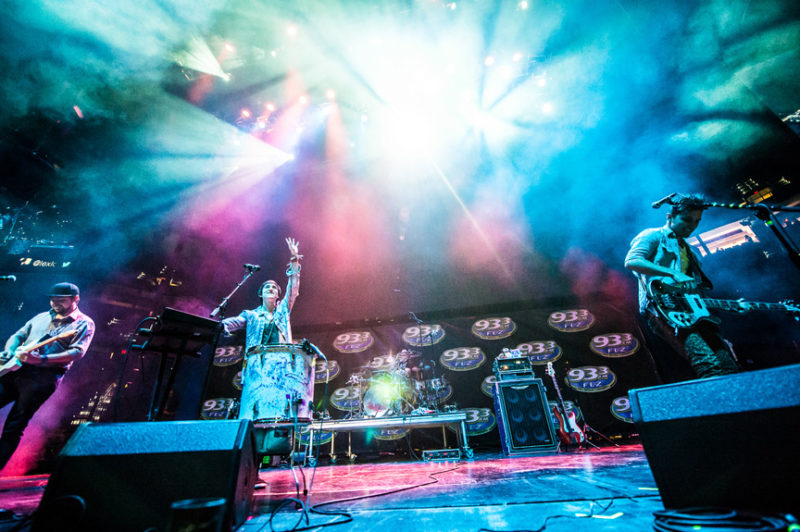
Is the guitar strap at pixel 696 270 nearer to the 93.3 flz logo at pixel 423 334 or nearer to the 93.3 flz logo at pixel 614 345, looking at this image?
the 93.3 flz logo at pixel 614 345

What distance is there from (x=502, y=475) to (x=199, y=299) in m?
9.10

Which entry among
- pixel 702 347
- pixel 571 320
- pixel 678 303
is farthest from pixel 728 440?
pixel 571 320

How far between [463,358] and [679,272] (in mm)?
5758

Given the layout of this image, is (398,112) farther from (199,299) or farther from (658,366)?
(658,366)

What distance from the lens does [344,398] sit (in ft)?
24.8

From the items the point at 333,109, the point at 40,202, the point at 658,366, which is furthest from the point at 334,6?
the point at 658,366

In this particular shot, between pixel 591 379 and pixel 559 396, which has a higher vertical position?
pixel 591 379

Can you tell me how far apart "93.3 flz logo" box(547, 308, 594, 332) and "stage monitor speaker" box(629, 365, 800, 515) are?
6.92 m

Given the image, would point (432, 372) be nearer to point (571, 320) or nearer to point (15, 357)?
point (571, 320)

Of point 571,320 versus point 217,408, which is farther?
point 217,408

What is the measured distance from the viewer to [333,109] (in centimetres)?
835

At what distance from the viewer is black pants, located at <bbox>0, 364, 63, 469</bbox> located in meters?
2.73

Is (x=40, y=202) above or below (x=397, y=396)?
above

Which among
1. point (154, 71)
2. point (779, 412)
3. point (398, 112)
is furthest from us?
point (398, 112)
